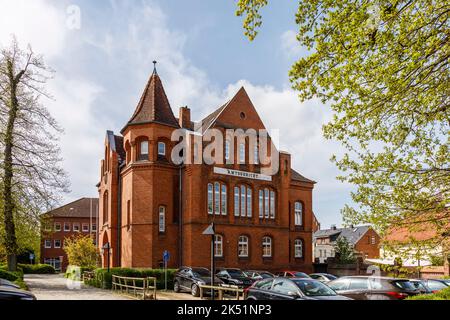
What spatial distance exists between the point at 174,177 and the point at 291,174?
478 inches

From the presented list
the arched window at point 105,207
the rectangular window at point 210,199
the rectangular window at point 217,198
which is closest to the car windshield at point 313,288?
the rectangular window at point 210,199

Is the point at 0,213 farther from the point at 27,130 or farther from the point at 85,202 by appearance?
the point at 85,202

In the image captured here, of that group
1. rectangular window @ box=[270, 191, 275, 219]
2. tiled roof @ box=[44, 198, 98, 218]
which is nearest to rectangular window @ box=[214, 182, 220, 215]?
rectangular window @ box=[270, 191, 275, 219]

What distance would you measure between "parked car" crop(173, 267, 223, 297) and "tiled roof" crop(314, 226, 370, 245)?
4046 cm

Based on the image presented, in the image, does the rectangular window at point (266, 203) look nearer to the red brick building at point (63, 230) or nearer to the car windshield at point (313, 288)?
the car windshield at point (313, 288)

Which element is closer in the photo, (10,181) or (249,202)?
(10,181)

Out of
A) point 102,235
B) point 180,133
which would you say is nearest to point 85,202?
point 102,235

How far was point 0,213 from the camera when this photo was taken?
2736cm

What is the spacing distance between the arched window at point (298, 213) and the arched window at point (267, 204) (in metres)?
3.70

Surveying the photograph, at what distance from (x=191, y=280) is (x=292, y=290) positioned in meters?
13.6

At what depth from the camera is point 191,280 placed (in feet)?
82.4

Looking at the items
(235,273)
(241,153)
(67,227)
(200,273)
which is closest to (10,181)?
(200,273)

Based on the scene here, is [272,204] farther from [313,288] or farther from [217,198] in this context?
[313,288]

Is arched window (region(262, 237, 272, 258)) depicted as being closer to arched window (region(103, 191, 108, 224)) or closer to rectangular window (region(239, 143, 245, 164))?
rectangular window (region(239, 143, 245, 164))
